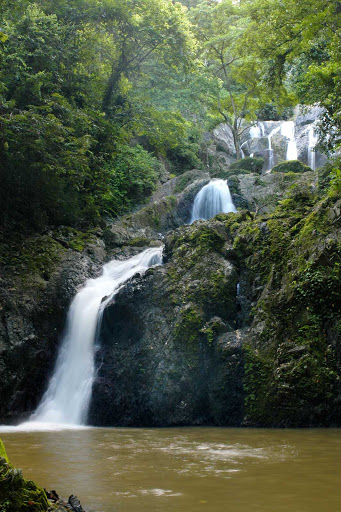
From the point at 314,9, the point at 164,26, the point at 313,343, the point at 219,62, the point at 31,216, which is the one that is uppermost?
the point at 219,62

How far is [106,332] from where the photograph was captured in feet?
32.9

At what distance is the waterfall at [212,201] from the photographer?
685 inches

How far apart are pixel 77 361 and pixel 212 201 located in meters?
9.76

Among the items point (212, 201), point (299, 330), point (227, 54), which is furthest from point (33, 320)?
point (227, 54)

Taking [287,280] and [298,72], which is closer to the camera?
[287,280]

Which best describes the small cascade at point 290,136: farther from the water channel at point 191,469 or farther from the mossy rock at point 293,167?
the water channel at point 191,469

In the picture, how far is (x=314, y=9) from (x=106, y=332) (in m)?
10.3

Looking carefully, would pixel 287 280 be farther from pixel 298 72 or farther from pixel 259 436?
pixel 298 72

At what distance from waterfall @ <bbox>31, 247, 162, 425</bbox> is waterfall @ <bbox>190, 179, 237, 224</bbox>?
5.85 meters

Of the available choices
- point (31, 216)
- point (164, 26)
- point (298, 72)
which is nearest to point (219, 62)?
point (164, 26)

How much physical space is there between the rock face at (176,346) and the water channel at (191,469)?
1.20m

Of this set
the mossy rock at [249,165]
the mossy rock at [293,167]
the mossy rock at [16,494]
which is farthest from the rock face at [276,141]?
the mossy rock at [16,494]

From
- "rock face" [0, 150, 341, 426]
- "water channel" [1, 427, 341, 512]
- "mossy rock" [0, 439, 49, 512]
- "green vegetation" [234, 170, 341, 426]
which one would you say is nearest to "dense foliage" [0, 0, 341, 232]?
"rock face" [0, 150, 341, 426]

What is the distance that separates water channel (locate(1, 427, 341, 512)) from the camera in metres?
3.41
